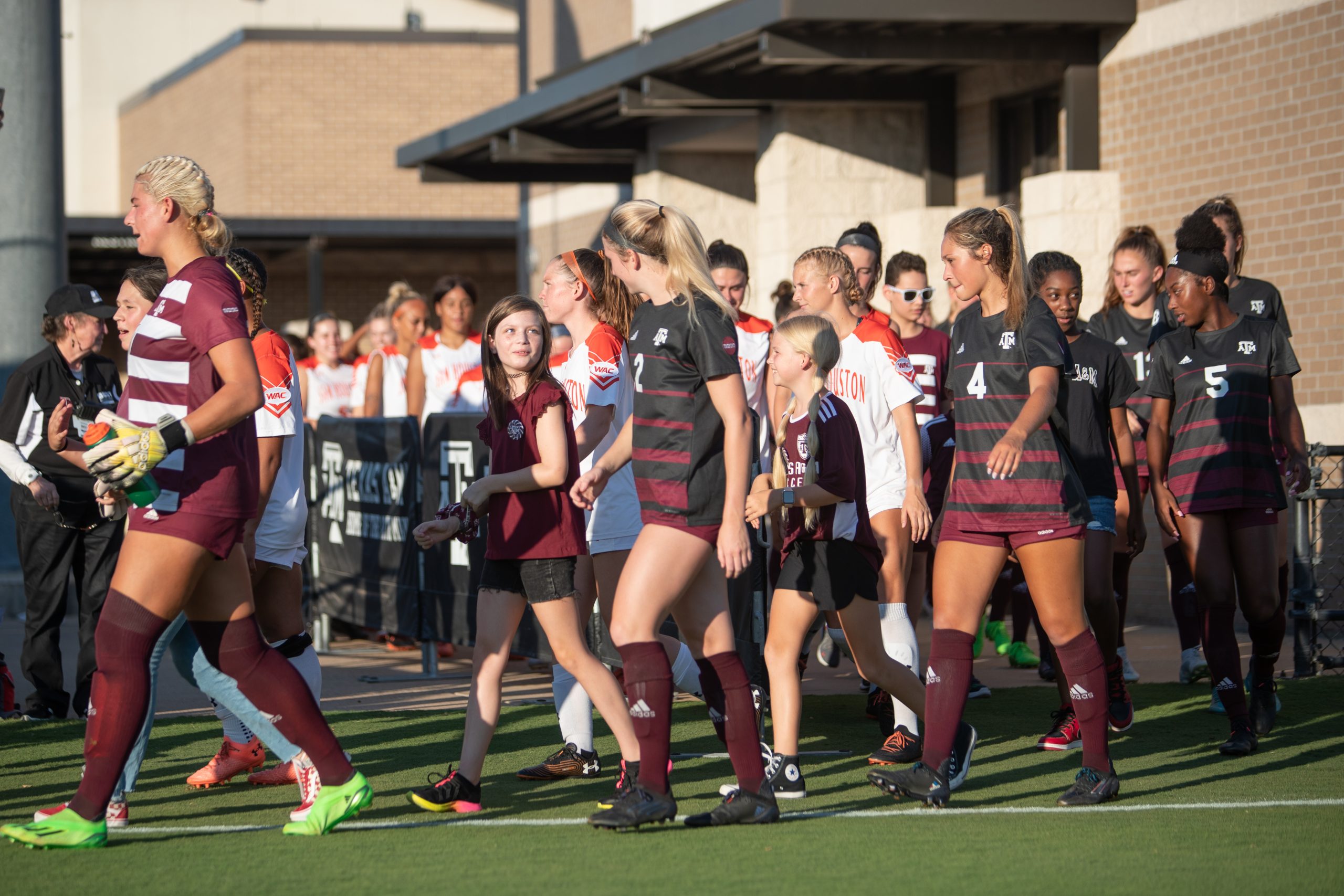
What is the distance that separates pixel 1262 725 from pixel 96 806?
496cm

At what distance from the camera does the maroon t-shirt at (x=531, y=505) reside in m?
A: 5.65

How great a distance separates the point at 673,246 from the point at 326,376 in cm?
873

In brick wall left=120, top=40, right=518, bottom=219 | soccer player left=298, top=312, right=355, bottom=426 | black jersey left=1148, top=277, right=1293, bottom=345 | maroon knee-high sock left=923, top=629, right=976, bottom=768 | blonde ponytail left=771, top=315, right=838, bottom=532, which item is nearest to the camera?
maroon knee-high sock left=923, top=629, right=976, bottom=768

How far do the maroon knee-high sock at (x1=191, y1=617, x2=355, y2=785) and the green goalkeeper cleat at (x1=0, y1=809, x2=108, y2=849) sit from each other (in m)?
0.63

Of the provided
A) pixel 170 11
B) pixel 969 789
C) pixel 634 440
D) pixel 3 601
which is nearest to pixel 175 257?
pixel 634 440

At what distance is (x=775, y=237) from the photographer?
14172 millimetres

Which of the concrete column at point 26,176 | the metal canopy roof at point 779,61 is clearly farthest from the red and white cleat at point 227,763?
the metal canopy roof at point 779,61

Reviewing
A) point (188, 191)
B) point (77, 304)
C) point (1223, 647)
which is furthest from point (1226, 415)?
point (77, 304)

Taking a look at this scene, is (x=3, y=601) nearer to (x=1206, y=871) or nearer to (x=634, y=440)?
(x=634, y=440)

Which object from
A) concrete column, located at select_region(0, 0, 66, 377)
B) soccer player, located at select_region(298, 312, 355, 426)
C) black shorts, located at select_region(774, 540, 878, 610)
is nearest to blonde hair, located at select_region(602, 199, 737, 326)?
black shorts, located at select_region(774, 540, 878, 610)

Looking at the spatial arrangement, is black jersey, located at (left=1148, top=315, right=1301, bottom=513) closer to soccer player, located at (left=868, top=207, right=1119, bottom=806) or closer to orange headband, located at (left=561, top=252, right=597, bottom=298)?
soccer player, located at (left=868, top=207, right=1119, bottom=806)

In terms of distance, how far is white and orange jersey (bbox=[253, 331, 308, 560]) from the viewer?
6.12 m

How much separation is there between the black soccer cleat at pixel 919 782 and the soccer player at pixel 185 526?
1781mm

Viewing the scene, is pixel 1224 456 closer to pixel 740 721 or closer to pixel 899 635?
pixel 899 635
